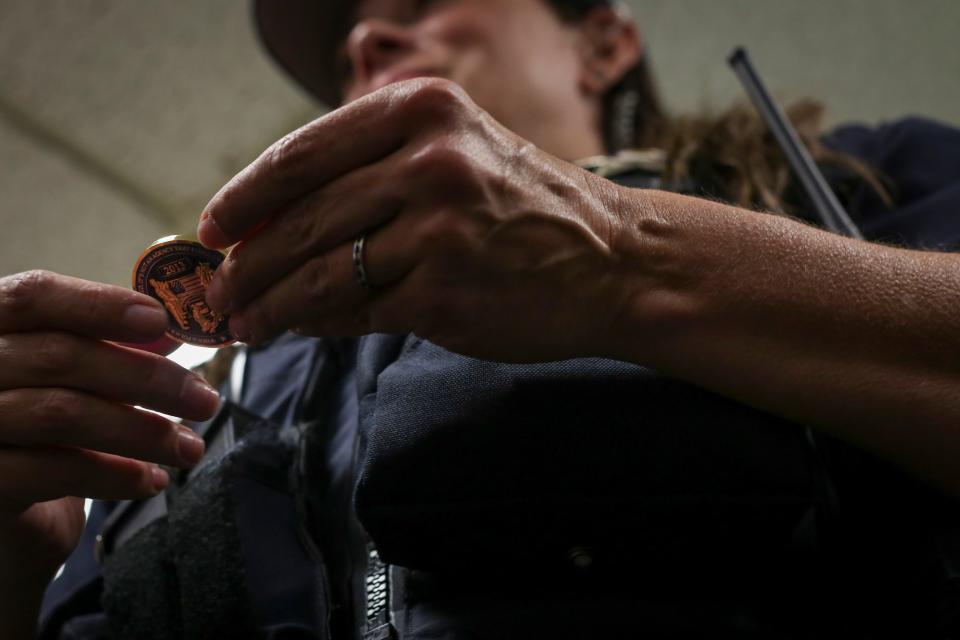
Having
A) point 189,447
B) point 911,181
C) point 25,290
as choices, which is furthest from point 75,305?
point 911,181

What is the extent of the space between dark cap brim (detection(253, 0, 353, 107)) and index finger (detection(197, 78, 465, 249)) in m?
1.09

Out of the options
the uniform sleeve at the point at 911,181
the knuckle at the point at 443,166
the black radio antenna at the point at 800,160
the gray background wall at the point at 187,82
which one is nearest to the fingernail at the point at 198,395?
the knuckle at the point at 443,166

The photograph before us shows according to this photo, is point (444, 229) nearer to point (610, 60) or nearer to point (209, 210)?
point (209, 210)

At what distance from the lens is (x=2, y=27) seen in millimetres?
1455

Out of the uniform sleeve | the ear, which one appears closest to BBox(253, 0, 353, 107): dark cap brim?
the ear

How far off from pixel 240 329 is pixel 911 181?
30.4 inches

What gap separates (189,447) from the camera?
1.93 ft

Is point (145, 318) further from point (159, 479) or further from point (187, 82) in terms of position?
point (187, 82)

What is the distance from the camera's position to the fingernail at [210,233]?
0.44 metres

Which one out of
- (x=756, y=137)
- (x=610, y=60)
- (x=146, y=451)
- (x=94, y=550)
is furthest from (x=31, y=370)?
(x=610, y=60)

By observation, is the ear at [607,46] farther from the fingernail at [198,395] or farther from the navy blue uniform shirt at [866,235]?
the fingernail at [198,395]

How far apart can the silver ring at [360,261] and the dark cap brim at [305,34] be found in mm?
1123

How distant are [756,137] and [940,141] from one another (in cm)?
21

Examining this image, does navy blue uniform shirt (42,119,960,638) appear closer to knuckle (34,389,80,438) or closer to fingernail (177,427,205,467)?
fingernail (177,427,205,467)
